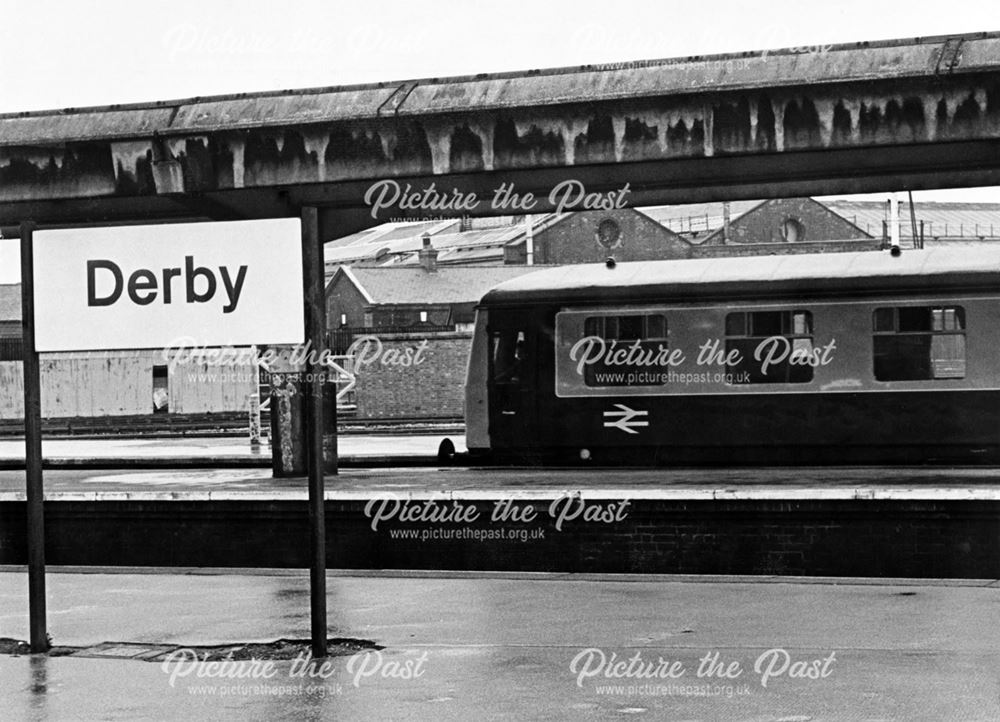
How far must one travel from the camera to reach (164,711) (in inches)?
269

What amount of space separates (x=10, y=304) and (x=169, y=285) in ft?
185

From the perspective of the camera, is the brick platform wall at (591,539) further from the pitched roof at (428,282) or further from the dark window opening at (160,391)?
the pitched roof at (428,282)

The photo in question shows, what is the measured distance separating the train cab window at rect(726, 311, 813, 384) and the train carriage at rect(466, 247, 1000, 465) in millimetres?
15

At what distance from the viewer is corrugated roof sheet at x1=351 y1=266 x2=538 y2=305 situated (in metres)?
61.5

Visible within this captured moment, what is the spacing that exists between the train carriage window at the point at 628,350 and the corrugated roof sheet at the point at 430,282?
4321 cm

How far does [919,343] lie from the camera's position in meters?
16.3

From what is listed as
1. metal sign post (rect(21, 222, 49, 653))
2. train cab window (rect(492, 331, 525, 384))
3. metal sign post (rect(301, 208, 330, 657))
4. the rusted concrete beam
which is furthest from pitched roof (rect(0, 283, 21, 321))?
metal sign post (rect(301, 208, 330, 657))

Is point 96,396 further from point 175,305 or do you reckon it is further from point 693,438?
point 175,305

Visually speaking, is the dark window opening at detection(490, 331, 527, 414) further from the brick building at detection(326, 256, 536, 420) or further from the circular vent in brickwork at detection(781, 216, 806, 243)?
the circular vent in brickwork at detection(781, 216, 806, 243)

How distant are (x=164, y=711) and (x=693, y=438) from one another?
10667mm

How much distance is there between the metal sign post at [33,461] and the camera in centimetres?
833

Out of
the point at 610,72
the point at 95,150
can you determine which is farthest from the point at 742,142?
the point at 95,150

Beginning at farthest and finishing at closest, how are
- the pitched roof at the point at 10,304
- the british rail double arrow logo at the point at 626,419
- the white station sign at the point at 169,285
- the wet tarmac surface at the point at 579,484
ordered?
the pitched roof at the point at 10,304, the british rail double arrow logo at the point at 626,419, the wet tarmac surface at the point at 579,484, the white station sign at the point at 169,285

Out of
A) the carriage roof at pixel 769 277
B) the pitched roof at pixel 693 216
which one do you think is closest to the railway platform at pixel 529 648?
the carriage roof at pixel 769 277
